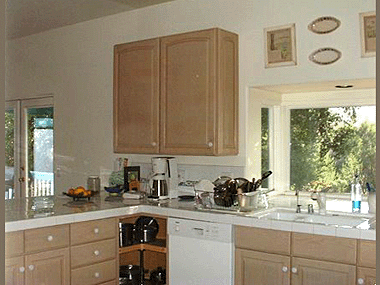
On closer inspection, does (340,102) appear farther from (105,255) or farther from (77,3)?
(77,3)

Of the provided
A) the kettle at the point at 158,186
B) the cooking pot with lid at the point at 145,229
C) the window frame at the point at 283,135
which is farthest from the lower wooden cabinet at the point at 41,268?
the window frame at the point at 283,135

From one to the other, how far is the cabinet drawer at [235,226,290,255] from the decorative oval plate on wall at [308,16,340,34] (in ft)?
3.86

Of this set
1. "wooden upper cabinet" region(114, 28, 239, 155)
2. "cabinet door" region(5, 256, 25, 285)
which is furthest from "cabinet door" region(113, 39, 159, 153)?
"cabinet door" region(5, 256, 25, 285)

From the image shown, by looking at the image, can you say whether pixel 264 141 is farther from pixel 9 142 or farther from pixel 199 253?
pixel 9 142

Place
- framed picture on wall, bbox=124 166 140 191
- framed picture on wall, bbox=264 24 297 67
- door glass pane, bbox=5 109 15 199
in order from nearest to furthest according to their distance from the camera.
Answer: door glass pane, bbox=5 109 15 199 → framed picture on wall, bbox=264 24 297 67 → framed picture on wall, bbox=124 166 140 191

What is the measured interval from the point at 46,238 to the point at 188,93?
120 cm

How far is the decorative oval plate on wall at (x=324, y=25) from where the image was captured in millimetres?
2523

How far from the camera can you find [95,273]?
2.54 meters

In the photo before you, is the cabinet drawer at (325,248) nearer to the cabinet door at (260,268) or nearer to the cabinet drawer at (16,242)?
the cabinet door at (260,268)

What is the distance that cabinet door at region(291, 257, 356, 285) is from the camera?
6.69 feet

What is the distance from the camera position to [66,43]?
385cm

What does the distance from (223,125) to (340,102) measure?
76 centimetres

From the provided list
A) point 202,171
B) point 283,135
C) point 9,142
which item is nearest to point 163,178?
point 202,171

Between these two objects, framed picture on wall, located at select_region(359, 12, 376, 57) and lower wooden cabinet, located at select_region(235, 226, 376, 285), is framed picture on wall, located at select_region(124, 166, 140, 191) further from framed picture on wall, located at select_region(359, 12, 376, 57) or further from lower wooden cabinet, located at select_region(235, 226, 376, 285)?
framed picture on wall, located at select_region(359, 12, 376, 57)
